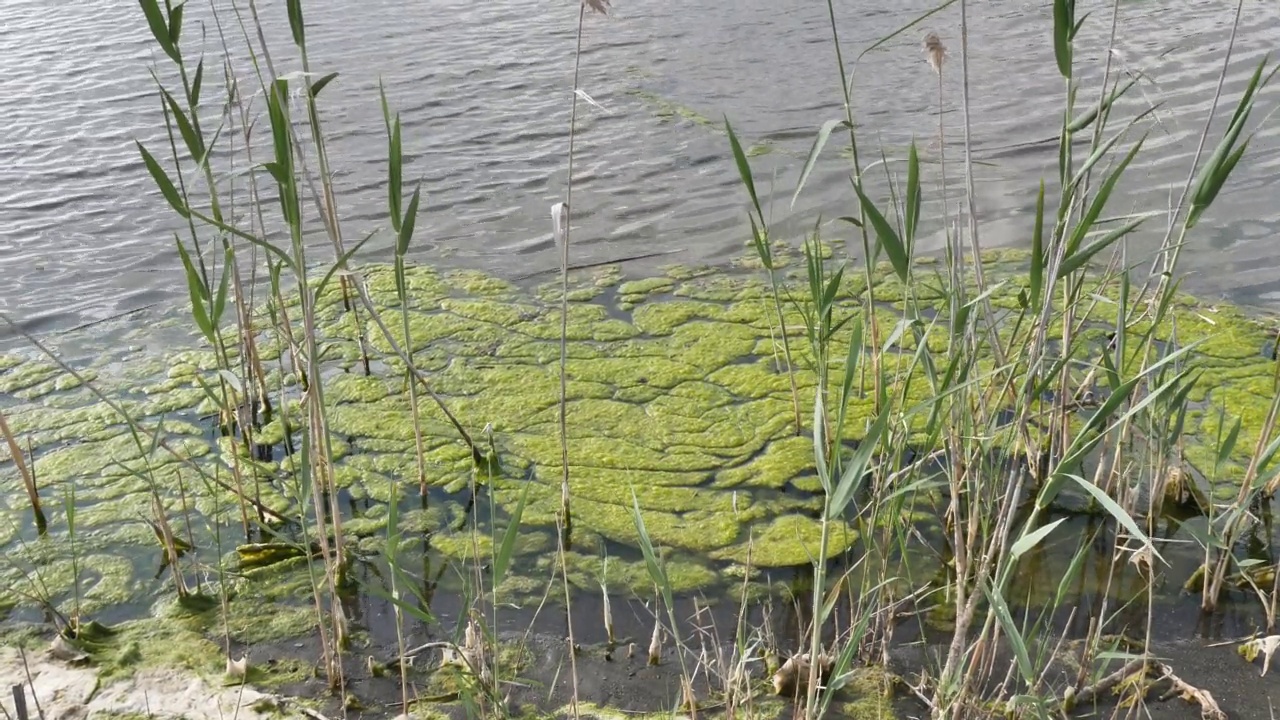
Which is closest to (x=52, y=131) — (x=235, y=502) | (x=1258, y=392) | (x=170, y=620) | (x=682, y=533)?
(x=235, y=502)

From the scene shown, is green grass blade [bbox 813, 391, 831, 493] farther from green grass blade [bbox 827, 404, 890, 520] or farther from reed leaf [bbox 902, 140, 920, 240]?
reed leaf [bbox 902, 140, 920, 240]

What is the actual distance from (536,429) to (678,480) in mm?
477

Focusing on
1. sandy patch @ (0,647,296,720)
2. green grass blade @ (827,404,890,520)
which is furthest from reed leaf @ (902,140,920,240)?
sandy patch @ (0,647,296,720)

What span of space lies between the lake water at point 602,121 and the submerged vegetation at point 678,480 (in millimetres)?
642

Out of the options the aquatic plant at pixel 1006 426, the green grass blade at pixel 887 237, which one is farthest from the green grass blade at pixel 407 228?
the green grass blade at pixel 887 237

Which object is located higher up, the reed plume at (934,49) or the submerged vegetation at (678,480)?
the reed plume at (934,49)

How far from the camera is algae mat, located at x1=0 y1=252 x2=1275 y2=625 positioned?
255 cm

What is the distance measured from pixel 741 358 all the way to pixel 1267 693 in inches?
70.5

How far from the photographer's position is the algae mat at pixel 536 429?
255cm

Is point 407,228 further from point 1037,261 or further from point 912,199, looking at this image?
point 1037,261

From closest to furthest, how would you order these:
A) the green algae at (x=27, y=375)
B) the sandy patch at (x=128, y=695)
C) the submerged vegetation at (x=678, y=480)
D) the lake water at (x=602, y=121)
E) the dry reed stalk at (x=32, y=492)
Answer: the submerged vegetation at (x=678, y=480) < the sandy patch at (x=128, y=695) < the dry reed stalk at (x=32, y=492) < the green algae at (x=27, y=375) < the lake water at (x=602, y=121)

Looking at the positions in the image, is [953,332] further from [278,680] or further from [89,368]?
[89,368]

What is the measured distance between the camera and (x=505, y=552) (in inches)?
62.3

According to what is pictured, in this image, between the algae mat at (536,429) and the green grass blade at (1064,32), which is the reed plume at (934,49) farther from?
the algae mat at (536,429)
